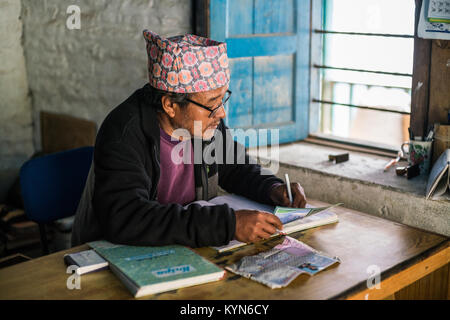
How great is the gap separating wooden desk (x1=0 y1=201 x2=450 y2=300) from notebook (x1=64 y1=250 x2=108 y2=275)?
0.08ft

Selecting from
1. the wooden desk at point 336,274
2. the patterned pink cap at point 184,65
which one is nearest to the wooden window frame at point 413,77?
the wooden desk at point 336,274

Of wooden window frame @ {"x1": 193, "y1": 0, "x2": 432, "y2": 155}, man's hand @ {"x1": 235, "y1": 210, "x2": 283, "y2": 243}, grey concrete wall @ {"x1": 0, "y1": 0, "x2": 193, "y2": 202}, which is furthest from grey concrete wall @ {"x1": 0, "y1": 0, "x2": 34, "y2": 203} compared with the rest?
man's hand @ {"x1": 235, "y1": 210, "x2": 283, "y2": 243}

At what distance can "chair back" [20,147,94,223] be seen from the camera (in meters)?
2.73

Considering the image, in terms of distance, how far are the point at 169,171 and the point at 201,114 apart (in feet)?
1.09

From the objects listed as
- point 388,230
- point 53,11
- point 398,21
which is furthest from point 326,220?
point 398,21

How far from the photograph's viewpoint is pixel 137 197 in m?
2.11

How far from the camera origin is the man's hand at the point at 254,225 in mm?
2068

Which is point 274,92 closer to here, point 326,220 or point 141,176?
point 326,220

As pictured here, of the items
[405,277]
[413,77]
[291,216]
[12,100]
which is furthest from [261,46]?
[12,100]

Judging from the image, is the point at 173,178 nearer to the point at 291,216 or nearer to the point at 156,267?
the point at 291,216

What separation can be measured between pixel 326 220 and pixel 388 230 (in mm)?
249

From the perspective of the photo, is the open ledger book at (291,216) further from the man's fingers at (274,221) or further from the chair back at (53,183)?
the chair back at (53,183)

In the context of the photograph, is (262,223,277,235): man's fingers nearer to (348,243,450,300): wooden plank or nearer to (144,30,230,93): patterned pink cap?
(348,243,450,300): wooden plank
